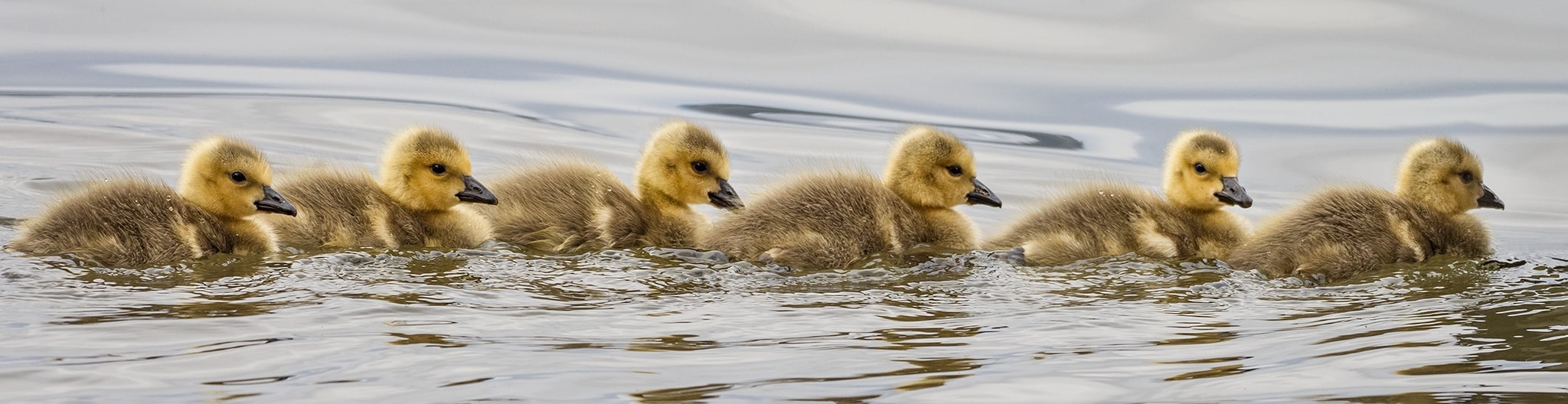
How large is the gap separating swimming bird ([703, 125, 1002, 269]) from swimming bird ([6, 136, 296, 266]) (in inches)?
64.3

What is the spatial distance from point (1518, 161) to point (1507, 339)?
18.2 ft

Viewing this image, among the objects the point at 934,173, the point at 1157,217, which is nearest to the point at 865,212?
the point at 934,173

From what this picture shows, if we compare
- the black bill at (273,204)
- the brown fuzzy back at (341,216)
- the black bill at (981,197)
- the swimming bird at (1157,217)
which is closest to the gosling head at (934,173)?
the black bill at (981,197)

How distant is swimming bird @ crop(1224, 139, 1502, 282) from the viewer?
659 cm

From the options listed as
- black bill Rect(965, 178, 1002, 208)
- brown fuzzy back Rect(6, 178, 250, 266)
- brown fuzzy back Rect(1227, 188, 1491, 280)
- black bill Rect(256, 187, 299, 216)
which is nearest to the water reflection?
black bill Rect(965, 178, 1002, 208)

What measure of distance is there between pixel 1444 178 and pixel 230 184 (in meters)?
4.47

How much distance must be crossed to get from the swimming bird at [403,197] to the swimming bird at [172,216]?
24 cm

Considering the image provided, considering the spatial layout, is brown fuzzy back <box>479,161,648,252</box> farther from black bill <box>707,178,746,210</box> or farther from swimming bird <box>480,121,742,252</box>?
black bill <box>707,178,746,210</box>

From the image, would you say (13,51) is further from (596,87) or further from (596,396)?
(596,396)

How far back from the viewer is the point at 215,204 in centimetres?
650

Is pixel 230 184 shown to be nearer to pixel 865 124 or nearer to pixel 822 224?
pixel 822 224

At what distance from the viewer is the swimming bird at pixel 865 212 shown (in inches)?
262

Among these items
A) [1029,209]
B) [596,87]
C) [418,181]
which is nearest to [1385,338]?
[1029,209]

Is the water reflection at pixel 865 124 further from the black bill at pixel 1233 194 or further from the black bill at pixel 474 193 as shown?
the black bill at pixel 474 193
